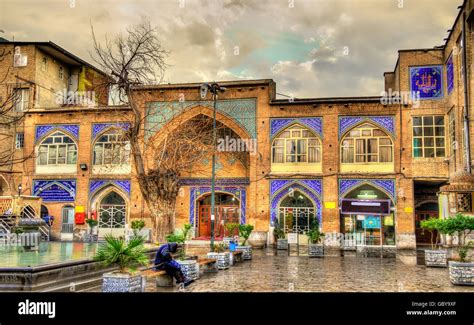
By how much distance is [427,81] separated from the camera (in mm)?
25938

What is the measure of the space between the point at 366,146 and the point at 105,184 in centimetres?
1570

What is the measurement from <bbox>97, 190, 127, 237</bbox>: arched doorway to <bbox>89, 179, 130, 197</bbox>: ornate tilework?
57 cm

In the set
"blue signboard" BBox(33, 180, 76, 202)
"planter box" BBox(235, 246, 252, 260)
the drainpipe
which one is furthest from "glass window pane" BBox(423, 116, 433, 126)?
"blue signboard" BBox(33, 180, 76, 202)

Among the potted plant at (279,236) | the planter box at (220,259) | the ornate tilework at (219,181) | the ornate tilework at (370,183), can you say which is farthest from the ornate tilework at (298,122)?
the planter box at (220,259)

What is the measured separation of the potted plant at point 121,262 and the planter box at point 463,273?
7946 mm

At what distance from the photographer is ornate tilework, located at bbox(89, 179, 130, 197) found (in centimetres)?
2950

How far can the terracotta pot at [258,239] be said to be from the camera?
26594 mm

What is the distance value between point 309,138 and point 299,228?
16.8 ft

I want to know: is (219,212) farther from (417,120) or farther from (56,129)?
(417,120)

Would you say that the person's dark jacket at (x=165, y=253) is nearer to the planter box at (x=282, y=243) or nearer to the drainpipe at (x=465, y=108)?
the planter box at (x=282, y=243)

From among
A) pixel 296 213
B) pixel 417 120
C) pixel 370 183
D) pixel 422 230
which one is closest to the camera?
pixel 417 120

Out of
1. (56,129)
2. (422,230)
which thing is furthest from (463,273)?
(56,129)
